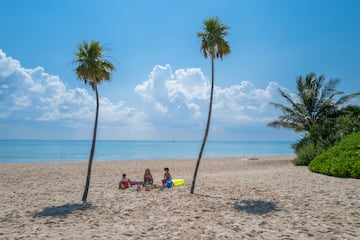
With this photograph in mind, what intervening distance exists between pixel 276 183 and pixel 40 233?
933 cm

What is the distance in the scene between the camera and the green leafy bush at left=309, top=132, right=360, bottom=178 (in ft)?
39.8

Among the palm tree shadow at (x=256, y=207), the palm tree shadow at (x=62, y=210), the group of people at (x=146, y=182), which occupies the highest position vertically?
the group of people at (x=146, y=182)

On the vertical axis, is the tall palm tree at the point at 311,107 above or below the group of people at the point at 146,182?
above

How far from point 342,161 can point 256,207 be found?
737cm

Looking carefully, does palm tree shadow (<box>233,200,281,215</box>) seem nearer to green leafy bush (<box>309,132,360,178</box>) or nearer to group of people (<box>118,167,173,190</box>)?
group of people (<box>118,167,173,190</box>)

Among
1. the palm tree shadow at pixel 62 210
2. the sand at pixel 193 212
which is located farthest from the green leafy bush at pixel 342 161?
the palm tree shadow at pixel 62 210

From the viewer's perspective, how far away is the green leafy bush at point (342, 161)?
12.1 m

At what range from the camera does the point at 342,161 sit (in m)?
12.9

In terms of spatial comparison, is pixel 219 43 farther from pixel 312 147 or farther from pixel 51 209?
pixel 312 147

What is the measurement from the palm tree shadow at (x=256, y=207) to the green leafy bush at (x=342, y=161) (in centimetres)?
610

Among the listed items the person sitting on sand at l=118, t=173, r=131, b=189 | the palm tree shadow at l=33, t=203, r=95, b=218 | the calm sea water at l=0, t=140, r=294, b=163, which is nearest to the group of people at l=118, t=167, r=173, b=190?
the person sitting on sand at l=118, t=173, r=131, b=189

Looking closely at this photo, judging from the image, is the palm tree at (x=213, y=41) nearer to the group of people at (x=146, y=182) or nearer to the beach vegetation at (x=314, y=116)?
the group of people at (x=146, y=182)

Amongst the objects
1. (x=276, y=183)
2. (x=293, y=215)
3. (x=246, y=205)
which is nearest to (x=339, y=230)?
(x=293, y=215)

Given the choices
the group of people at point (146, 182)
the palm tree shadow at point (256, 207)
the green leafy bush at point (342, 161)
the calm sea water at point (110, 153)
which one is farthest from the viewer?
the calm sea water at point (110, 153)
